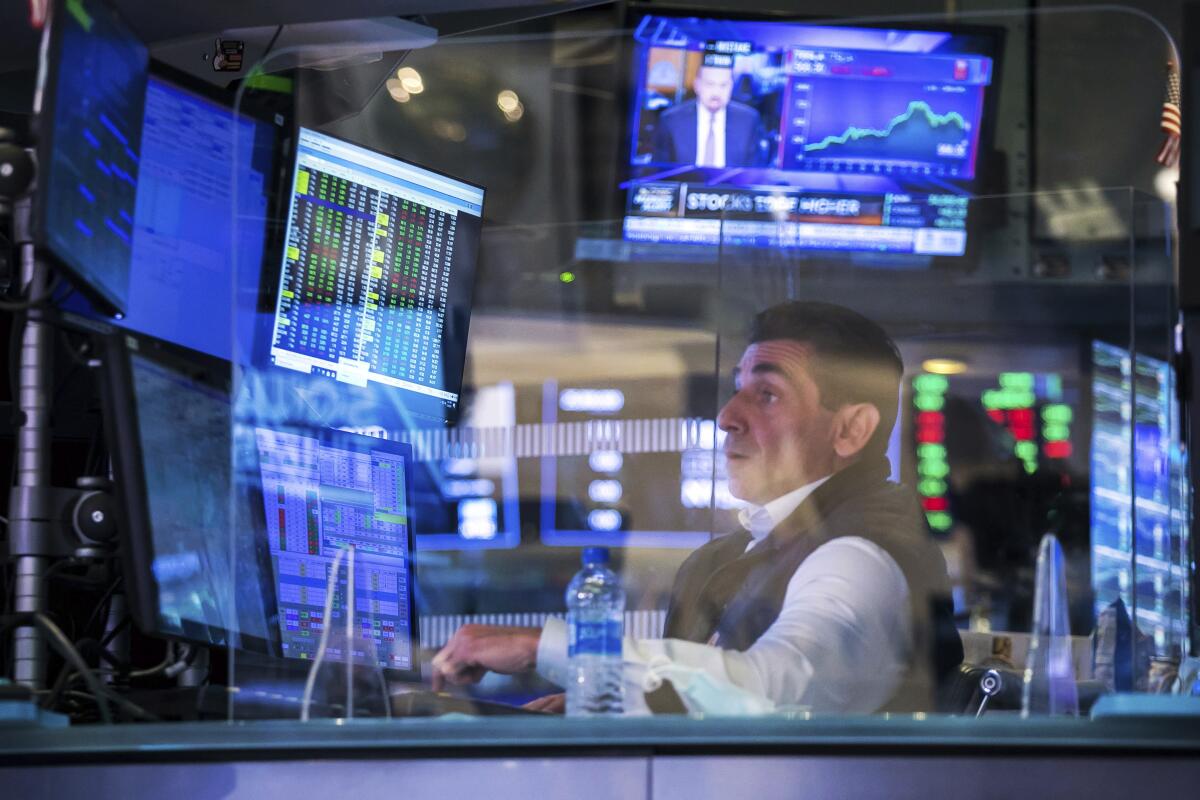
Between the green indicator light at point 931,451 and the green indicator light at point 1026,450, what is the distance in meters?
0.15

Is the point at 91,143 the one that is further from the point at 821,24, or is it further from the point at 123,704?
the point at 821,24

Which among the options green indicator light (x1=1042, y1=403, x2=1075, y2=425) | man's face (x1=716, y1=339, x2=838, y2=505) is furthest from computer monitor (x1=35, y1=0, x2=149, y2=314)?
green indicator light (x1=1042, y1=403, x2=1075, y2=425)

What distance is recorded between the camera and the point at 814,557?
2.21 m

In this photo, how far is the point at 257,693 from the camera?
A: 147cm

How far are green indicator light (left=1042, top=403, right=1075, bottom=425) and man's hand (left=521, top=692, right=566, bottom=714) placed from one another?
5.40 ft

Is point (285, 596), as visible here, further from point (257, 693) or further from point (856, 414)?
point (856, 414)

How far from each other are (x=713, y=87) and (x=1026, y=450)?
2.06m

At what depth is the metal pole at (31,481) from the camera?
1653mm

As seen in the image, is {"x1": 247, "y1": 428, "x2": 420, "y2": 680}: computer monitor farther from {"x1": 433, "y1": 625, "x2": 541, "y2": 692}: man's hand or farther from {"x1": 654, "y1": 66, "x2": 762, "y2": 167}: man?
{"x1": 654, "y1": 66, "x2": 762, "y2": 167}: man

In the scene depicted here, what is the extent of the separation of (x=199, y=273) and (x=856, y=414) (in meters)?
1.01

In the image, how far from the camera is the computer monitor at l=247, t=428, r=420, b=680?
185cm

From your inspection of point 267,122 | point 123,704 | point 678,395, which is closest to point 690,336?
point 678,395

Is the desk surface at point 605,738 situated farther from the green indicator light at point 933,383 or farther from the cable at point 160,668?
the green indicator light at point 933,383

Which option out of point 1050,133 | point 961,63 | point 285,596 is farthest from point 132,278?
point 1050,133
